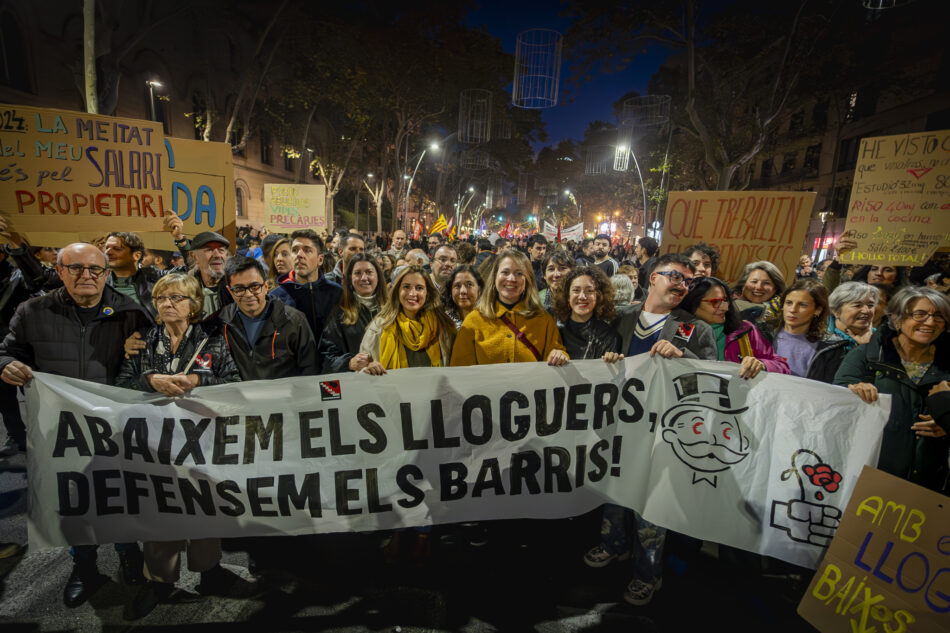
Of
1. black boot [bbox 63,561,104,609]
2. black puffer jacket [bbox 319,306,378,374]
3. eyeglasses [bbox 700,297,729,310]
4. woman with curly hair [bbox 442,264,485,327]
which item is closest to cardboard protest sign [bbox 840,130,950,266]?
eyeglasses [bbox 700,297,729,310]

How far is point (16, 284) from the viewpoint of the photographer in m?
3.98

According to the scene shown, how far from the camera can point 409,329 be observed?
323cm

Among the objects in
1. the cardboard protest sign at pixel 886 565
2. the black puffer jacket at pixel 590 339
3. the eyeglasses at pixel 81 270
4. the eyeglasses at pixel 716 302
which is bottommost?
the cardboard protest sign at pixel 886 565

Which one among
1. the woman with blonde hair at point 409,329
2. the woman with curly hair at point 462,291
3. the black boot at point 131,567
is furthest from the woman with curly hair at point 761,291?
the black boot at point 131,567

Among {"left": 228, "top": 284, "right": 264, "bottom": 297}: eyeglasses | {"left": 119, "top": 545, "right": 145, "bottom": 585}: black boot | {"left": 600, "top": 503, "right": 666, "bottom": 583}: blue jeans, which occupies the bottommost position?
{"left": 119, "top": 545, "right": 145, "bottom": 585}: black boot

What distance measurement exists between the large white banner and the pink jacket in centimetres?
40

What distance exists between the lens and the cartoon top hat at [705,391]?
2.74 metres

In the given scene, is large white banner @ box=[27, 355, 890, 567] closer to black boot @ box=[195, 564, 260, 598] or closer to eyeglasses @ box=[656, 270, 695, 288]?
black boot @ box=[195, 564, 260, 598]

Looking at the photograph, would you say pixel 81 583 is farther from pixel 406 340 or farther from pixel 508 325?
pixel 508 325

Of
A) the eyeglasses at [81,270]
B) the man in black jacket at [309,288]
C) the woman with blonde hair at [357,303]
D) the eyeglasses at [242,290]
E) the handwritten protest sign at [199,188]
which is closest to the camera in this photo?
the eyeglasses at [81,270]

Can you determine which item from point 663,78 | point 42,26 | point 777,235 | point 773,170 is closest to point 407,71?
point 42,26

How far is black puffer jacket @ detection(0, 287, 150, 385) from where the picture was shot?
278 cm

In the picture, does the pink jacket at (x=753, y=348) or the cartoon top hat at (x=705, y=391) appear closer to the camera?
the cartoon top hat at (x=705, y=391)

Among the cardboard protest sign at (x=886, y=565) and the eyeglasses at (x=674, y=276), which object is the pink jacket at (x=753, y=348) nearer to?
the eyeglasses at (x=674, y=276)
